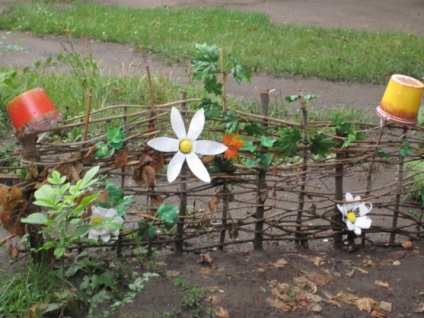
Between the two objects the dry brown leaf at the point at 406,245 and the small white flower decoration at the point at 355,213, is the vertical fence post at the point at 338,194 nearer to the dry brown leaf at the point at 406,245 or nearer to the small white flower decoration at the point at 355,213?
the small white flower decoration at the point at 355,213

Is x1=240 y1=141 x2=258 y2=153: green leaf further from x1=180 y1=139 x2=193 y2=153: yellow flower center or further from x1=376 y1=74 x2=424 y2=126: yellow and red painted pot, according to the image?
x1=376 y1=74 x2=424 y2=126: yellow and red painted pot

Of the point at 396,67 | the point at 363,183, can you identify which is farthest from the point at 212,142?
the point at 396,67

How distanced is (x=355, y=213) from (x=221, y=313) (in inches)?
40.6

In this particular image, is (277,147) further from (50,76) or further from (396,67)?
(396,67)

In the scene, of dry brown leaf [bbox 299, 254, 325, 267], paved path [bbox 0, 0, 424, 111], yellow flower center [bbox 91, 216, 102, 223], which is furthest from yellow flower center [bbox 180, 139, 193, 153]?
paved path [bbox 0, 0, 424, 111]

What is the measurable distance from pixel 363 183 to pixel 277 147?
1.88m

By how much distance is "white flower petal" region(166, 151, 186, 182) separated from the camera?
374 centimetres

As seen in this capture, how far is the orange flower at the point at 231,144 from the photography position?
3834mm

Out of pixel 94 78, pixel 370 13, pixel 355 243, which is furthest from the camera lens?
pixel 370 13

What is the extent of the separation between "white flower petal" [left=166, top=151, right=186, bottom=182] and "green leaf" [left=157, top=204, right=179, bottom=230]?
24 cm

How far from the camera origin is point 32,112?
11.7 ft

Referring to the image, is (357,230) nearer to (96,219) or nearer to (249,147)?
(249,147)

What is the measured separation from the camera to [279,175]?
4.07 meters

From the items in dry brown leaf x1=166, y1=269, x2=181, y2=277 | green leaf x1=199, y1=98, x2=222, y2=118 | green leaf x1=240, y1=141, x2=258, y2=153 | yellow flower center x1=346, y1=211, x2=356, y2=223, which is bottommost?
dry brown leaf x1=166, y1=269, x2=181, y2=277
